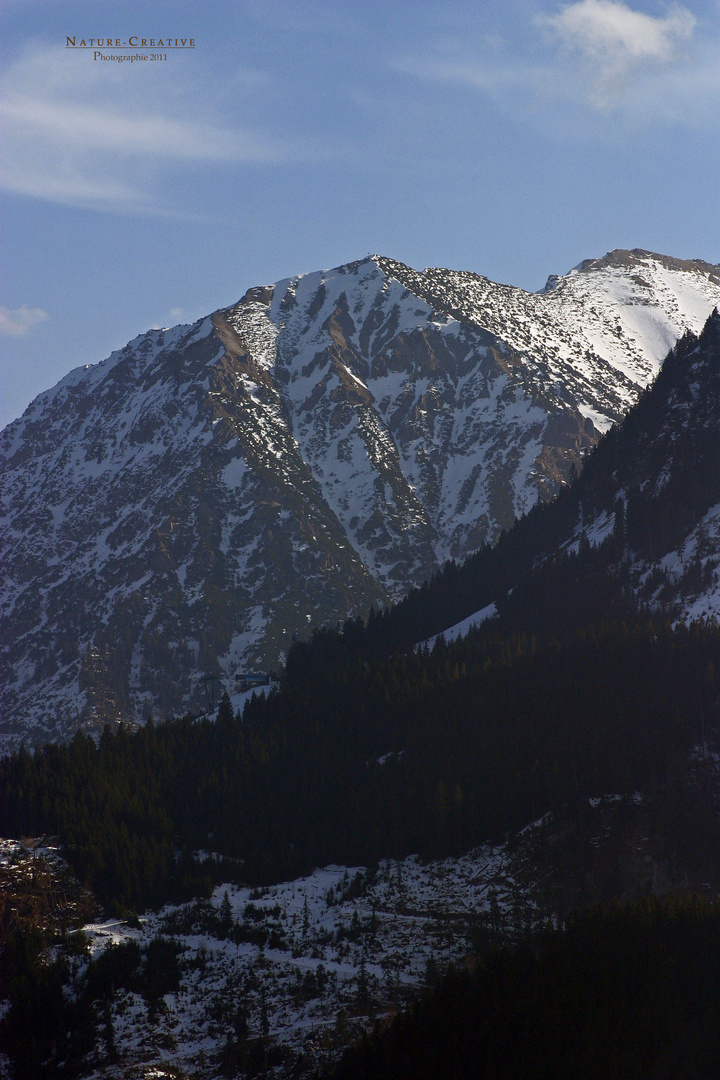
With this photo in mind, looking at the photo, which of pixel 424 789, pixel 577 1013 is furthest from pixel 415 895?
pixel 577 1013

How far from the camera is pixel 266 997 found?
134 m

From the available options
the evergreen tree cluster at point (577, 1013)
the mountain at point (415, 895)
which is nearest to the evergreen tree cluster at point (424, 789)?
the mountain at point (415, 895)

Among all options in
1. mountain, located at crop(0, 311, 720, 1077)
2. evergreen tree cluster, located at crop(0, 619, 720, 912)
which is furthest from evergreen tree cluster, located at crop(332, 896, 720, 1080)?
evergreen tree cluster, located at crop(0, 619, 720, 912)

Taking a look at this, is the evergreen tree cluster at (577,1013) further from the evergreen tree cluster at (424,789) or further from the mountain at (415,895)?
the evergreen tree cluster at (424,789)

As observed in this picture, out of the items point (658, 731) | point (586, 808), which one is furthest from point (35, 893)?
point (658, 731)

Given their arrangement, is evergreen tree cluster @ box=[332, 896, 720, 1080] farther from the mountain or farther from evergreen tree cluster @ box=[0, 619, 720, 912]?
evergreen tree cluster @ box=[0, 619, 720, 912]

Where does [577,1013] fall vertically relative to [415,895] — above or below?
below

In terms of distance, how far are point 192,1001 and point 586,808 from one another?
5975cm

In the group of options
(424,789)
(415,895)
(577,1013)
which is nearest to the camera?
(577,1013)

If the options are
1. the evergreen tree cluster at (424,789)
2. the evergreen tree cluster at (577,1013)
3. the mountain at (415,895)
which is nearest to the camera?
the evergreen tree cluster at (577,1013)

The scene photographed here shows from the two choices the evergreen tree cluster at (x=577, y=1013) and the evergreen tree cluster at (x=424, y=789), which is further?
the evergreen tree cluster at (x=424, y=789)

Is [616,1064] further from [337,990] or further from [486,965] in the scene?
[337,990]

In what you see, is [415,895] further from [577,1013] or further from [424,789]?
[577,1013]

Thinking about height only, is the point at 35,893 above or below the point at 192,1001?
above
